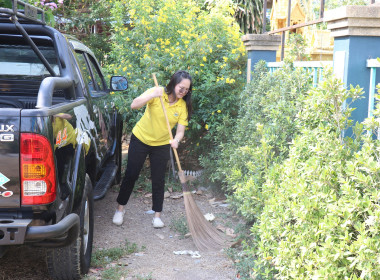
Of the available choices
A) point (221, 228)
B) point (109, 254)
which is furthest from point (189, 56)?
point (109, 254)

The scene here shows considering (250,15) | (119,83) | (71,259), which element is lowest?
(71,259)

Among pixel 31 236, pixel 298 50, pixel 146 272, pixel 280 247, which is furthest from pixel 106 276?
pixel 298 50

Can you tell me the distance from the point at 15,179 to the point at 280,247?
1.66 m

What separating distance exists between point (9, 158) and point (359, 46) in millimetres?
2467

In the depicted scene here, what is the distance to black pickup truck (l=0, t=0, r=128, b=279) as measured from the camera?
8.43 ft

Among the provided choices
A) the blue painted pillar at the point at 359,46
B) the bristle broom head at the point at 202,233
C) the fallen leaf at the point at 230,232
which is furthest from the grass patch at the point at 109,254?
the blue painted pillar at the point at 359,46

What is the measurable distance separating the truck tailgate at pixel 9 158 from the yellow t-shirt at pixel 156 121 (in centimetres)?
232

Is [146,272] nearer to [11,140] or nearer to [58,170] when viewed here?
[58,170]

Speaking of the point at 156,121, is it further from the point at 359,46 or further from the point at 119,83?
the point at 359,46

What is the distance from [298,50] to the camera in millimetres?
6324

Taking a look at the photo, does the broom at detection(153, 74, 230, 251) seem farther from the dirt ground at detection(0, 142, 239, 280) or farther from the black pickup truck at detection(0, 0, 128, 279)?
the black pickup truck at detection(0, 0, 128, 279)

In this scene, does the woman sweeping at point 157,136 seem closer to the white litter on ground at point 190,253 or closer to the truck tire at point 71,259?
the white litter on ground at point 190,253

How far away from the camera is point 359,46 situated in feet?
10.6

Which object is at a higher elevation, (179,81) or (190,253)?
(179,81)
